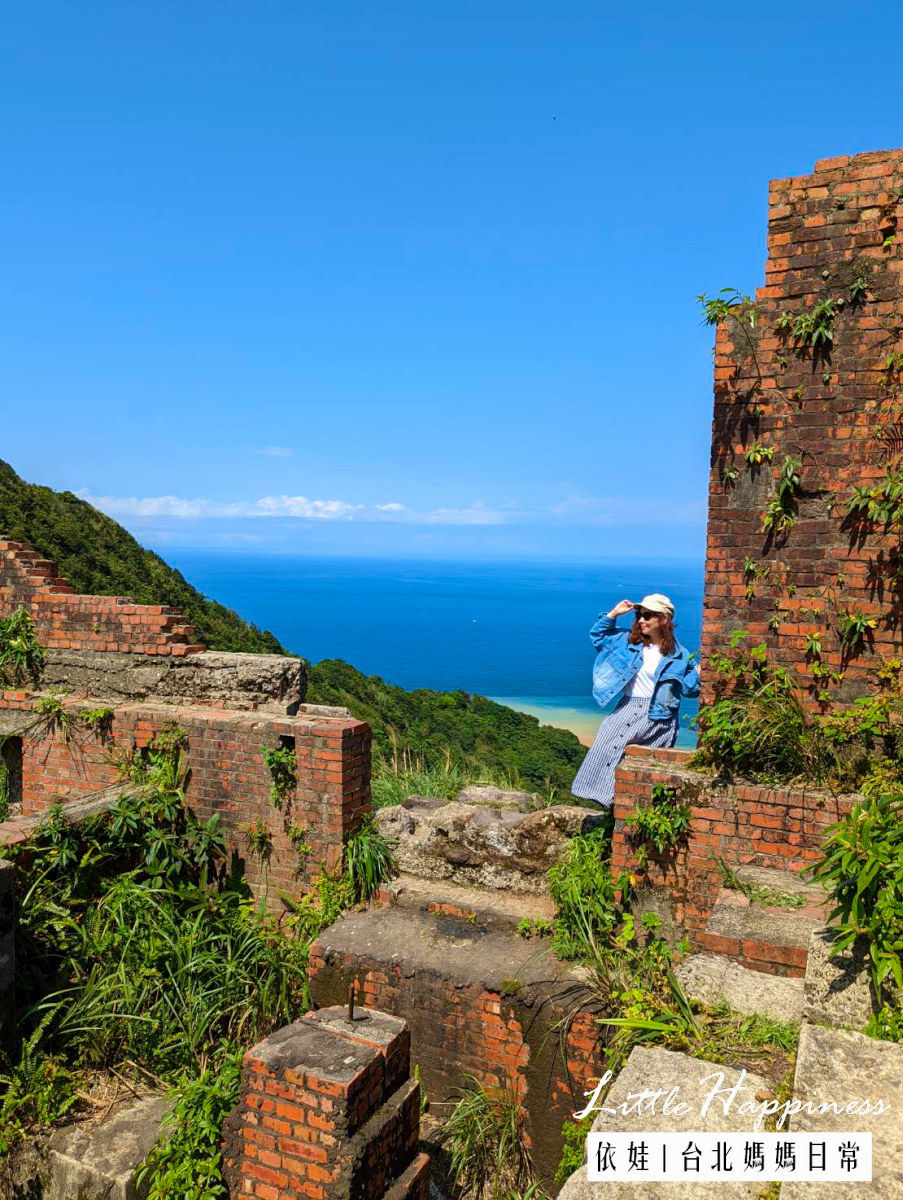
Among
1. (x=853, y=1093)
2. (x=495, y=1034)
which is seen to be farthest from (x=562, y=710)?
(x=853, y=1093)

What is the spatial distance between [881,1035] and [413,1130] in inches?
104

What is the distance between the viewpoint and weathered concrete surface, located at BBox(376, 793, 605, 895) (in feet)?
18.3

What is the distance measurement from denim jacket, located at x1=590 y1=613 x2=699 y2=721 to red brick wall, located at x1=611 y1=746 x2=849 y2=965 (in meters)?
0.48

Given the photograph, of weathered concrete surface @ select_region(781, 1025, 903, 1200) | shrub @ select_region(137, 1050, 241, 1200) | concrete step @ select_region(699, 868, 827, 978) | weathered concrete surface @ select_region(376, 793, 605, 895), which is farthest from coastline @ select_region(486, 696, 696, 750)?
weathered concrete surface @ select_region(781, 1025, 903, 1200)

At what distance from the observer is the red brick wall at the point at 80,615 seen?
264 inches

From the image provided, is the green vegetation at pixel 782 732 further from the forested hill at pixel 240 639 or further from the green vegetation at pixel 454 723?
the forested hill at pixel 240 639

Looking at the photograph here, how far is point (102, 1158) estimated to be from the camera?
379 centimetres

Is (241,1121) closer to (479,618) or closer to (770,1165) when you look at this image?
(770,1165)

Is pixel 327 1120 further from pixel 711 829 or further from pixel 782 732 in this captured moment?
pixel 782 732

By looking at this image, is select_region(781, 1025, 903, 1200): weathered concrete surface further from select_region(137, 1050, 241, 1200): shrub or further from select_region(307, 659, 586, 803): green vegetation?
select_region(307, 659, 586, 803): green vegetation

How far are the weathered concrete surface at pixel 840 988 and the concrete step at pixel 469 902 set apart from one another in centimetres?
280

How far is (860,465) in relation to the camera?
14.5 feet

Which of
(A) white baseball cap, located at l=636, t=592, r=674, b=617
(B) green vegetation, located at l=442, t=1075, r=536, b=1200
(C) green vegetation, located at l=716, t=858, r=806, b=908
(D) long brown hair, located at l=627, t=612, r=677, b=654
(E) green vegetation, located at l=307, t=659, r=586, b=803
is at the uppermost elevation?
(A) white baseball cap, located at l=636, t=592, r=674, b=617

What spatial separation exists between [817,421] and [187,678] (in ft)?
16.8
